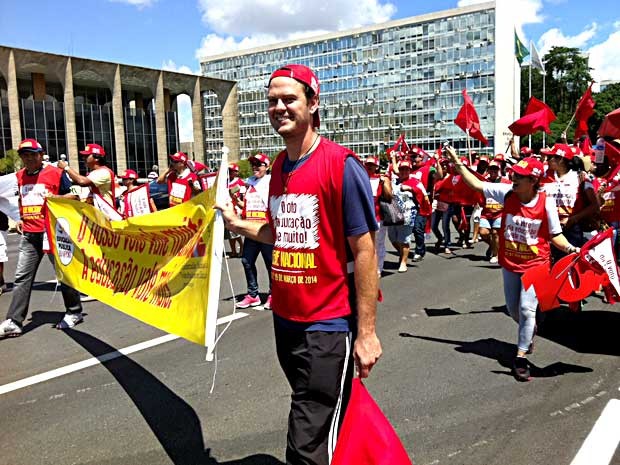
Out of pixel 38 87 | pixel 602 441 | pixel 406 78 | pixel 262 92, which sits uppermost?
pixel 262 92

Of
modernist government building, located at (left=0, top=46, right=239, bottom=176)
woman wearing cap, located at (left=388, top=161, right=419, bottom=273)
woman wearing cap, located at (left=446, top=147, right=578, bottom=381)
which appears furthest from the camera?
modernist government building, located at (left=0, top=46, right=239, bottom=176)

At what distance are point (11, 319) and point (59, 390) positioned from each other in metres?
2.00

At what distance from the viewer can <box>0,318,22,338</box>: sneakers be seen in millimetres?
6223

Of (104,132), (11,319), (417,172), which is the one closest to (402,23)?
(104,132)

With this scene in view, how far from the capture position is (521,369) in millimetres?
4852

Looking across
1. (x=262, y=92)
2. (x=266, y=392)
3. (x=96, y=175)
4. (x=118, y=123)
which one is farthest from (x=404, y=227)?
(x=262, y=92)

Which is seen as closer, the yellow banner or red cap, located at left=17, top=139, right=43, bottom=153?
the yellow banner

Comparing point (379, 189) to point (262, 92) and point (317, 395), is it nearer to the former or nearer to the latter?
point (317, 395)

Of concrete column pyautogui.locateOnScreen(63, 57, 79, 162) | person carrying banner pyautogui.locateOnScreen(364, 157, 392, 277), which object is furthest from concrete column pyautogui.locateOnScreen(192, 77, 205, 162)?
person carrying banner pyautogui.locateOnScreen(364, 157, 392, 277)

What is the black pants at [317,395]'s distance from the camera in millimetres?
2455

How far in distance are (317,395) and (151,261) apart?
2022 millimetres

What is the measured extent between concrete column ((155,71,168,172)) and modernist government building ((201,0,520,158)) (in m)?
35.7

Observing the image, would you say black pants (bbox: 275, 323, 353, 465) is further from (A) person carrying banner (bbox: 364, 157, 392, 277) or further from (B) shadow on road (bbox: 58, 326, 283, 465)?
(A) person carrying banner (bbox: 364, 157, 392, 277)

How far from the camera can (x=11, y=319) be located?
6289 millimetres
